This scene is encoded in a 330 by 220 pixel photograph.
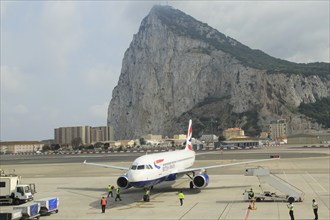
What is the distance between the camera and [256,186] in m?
→ 40.4

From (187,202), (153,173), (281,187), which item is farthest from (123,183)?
(281,187)

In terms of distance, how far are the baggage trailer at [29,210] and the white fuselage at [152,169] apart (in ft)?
26.8

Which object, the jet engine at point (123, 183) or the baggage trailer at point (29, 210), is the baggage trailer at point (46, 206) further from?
the jet engine at point (123, 183)

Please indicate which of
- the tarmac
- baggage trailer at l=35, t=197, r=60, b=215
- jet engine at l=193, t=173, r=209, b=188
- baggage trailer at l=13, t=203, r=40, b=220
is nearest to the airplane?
jet engine at l=193, t=173, r=209, b=188

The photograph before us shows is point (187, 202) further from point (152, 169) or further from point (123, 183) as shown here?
point (123, 183)

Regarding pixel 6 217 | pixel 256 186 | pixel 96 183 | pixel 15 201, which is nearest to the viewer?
pixel 6 217

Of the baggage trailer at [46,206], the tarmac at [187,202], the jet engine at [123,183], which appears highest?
the jet engine at [123,183]

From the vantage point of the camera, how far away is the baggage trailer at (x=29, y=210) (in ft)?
81.1

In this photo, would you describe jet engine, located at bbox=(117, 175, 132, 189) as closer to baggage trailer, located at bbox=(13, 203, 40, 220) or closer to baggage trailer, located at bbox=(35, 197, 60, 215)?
baggage trailer, located at bbox=(35, 197, 60, 215)

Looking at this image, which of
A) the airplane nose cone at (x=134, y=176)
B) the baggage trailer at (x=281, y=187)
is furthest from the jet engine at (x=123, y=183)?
the baggage trailer at (x=281, y=187)

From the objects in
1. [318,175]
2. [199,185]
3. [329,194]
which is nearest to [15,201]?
[199,185]

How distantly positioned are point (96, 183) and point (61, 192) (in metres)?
8.07

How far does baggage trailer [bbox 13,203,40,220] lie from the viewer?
24.7 m

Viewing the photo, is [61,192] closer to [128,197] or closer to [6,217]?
[128,197]
